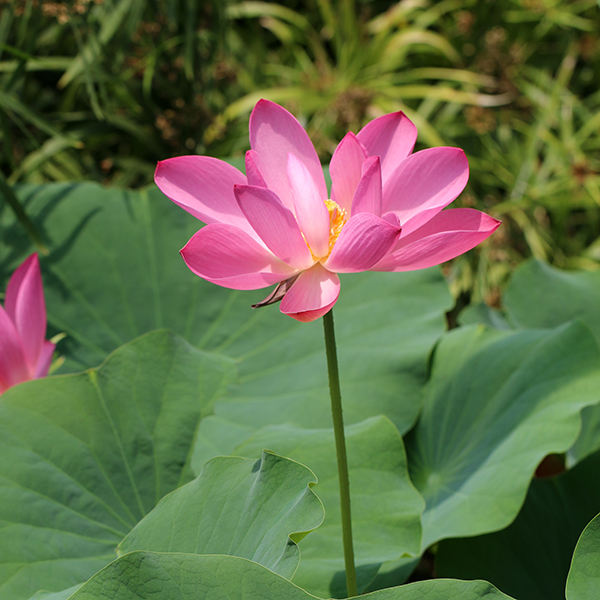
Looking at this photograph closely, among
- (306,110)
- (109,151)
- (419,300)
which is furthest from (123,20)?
(419,300)

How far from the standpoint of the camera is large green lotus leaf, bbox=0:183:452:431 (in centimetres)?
74

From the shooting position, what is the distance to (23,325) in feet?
1.82

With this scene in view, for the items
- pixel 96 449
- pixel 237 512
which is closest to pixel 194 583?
pixel 237 512

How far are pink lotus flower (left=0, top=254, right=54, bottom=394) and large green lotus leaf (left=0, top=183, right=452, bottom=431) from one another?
9.3 inches

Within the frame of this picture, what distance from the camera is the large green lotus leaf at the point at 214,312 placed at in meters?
0.74

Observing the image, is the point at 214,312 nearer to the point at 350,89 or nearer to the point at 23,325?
the point at 23,325

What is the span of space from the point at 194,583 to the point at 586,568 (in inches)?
10.2

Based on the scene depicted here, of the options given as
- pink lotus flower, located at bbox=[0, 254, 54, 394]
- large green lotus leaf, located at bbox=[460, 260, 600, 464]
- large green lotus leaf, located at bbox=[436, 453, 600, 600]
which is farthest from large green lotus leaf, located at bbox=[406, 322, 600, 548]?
pink lotus flower, located at bbox=[0, 254, 54, 394]

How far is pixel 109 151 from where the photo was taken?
1860mm

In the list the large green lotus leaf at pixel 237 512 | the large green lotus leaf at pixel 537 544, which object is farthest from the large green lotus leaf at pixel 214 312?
the large green lotus leaf at pixel 237 512

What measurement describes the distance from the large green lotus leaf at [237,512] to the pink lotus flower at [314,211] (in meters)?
0.13

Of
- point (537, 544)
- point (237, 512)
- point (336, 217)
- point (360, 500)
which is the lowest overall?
point (537, 544)

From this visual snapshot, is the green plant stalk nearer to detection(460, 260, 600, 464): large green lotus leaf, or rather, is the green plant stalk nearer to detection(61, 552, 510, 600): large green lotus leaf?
detection(61, 552, 510, 600): large green lotus leaf

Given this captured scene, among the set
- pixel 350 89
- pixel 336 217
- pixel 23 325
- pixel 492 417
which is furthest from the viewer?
pixel 350 89
